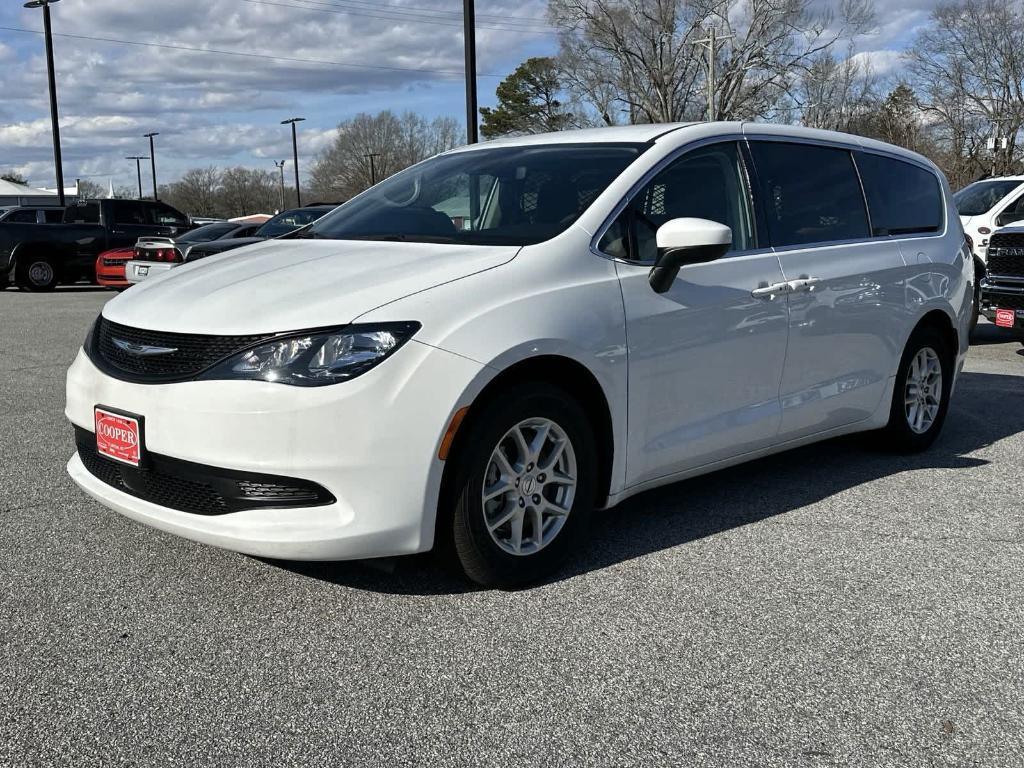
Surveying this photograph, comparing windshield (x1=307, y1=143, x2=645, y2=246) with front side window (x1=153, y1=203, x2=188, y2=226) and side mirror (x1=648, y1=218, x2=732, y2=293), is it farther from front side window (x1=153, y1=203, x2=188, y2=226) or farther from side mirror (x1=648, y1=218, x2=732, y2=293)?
front side window (x1=153, y1=203, x2=188, y2=226)

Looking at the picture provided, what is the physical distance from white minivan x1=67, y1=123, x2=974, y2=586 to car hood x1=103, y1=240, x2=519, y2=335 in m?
0.01

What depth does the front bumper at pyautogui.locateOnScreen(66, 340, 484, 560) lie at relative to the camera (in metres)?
3.32

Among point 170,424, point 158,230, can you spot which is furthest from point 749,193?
point 158,230

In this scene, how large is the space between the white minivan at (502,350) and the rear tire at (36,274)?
16.2 m

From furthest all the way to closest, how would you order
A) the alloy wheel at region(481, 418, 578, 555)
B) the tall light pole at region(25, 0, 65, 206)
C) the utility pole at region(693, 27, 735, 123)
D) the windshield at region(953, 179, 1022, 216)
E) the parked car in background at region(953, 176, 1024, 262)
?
the utility pole at region(693, 27, 735, 123)
the tall light pole at region(25, 0, 65, 206)
the windshield at region(953, 179, 1022, 216)
the parked car in background at region(953, 176, 1024, 262)
the alloy wheel at region(481, 418, 578, 555)

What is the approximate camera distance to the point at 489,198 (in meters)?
4.58

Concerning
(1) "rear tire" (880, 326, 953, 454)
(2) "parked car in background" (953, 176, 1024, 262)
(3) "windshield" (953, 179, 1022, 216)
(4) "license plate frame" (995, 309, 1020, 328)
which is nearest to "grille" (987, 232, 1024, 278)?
(4) "license plate frame" (995, 309, 1020, 328)

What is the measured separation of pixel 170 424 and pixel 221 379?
9.9 inches

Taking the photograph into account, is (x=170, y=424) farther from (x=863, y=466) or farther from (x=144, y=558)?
(x=863, y=466)

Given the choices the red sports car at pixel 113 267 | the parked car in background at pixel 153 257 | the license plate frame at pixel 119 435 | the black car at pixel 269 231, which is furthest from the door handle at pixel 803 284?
the red sports car at pixel 113 267

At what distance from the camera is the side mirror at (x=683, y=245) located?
12.9 ft

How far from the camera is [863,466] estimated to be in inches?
225

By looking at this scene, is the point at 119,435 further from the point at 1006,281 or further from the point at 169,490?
the point at 1006,281

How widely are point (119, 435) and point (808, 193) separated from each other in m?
3.33
